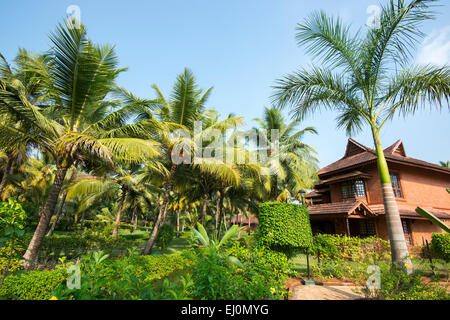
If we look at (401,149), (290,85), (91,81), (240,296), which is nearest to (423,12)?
(290,85)

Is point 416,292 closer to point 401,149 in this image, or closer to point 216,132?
point 216,132

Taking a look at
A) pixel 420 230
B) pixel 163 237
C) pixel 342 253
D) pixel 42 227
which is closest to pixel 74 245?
pixel 42 227

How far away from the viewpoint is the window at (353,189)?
1490cm

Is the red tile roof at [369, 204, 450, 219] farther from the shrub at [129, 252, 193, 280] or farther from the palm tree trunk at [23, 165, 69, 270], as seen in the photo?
the palm tree trunk at [23, 165, 69, 270]

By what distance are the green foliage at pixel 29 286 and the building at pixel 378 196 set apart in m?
14.0

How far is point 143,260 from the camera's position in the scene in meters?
6.91

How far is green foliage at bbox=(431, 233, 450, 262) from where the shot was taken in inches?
350

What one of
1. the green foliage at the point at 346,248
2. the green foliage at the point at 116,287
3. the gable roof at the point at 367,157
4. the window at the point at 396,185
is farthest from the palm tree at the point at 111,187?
the window at the point at 396,185

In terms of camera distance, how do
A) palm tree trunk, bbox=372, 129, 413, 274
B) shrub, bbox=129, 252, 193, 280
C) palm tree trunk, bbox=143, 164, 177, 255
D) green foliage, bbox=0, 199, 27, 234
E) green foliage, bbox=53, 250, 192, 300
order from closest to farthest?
green foliage, bbox=53, 250, 192, 300
green foliage, bbox=0, 199, 27, 234
palm tree trunk, bbox=372, 129, 413, 274
shrub, bbox=129, 252, 193, 280
palm tree trunk, bbox=143, 164, 177, 255

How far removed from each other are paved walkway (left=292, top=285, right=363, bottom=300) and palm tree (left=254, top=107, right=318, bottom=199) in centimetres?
889

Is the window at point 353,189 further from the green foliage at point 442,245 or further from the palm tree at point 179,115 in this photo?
the palm tree at point 179,115

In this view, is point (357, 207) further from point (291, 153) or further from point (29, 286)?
point (29, 286)

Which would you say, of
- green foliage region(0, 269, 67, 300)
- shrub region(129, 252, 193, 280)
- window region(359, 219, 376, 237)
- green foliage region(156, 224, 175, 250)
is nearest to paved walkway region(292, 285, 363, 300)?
shrub region(129, 252, 193, 280)
